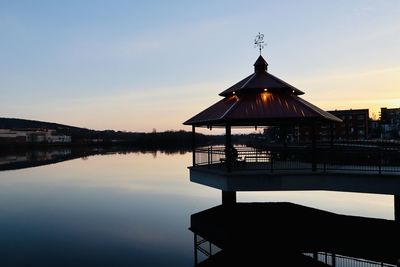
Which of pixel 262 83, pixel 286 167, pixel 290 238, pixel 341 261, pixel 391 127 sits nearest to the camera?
pixel 341 261

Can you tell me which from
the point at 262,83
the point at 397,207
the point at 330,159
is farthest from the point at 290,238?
the point at 262,83

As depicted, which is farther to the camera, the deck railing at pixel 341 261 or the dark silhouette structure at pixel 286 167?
the dark silhouette structure at pixel 286 167

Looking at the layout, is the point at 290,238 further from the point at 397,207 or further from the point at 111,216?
the point at 111,216

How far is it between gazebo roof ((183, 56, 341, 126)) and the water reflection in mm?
5814

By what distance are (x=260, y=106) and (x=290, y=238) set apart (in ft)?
22.3

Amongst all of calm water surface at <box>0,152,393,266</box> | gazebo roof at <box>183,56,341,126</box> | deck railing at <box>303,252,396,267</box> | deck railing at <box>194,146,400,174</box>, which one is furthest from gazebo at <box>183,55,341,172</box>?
calm water surface at <box>0,152,393,266</box>

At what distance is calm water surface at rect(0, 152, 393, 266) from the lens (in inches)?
731

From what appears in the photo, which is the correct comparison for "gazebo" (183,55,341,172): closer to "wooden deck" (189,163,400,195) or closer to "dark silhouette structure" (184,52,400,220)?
"dark silhouette structure" (184,52,400,220)

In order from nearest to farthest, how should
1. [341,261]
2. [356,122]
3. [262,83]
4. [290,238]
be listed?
[341,261], [290,238], [262,83], [356,122]

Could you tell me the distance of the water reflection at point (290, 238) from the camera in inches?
663

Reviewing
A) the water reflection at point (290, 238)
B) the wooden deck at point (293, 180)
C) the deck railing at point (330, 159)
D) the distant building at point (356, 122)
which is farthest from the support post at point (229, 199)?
the distant building at point (356, 122)

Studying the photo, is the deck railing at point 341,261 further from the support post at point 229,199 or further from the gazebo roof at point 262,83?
the gazebo roof at point 262,83

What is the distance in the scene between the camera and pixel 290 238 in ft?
63.9

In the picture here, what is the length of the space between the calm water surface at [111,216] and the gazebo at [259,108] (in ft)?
20.8
